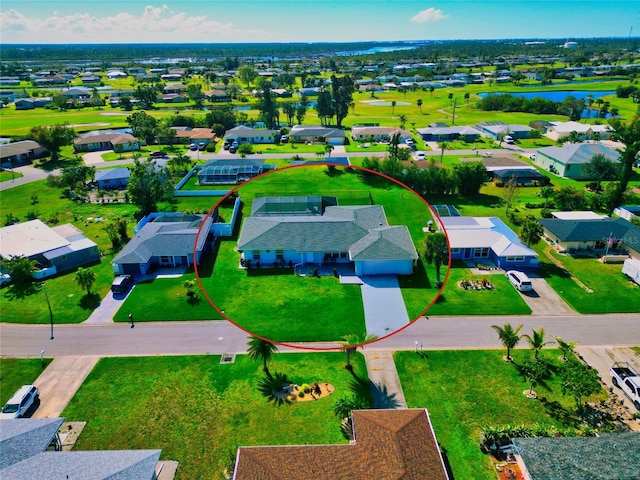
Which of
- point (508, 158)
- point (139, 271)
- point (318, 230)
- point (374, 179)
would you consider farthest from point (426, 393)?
point (508, 158)

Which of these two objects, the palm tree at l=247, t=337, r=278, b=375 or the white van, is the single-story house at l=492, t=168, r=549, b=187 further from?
the palm tree at l=247, t=337, r=278, b=375

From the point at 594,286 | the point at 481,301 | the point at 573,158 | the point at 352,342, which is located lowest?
the point at 481,301

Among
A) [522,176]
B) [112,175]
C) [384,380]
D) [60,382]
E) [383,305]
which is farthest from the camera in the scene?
[112,175]

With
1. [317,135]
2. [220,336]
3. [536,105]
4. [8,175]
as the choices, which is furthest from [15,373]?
[536,105]

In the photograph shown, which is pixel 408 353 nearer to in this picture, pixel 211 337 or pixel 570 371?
pixel 570 371

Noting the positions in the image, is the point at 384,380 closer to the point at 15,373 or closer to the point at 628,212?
the point at 15,373

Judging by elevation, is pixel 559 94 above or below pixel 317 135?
above

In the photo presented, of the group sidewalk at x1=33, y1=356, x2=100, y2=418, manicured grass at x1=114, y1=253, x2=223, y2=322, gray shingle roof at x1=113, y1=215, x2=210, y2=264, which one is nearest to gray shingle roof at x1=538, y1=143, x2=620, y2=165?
gray shingle roof at x1=113, y1=215, x2=210, y2=264

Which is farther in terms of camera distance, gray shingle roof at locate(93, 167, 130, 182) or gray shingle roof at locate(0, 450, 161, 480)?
gray shingle roof at locate(93, 167, 130, 182)
